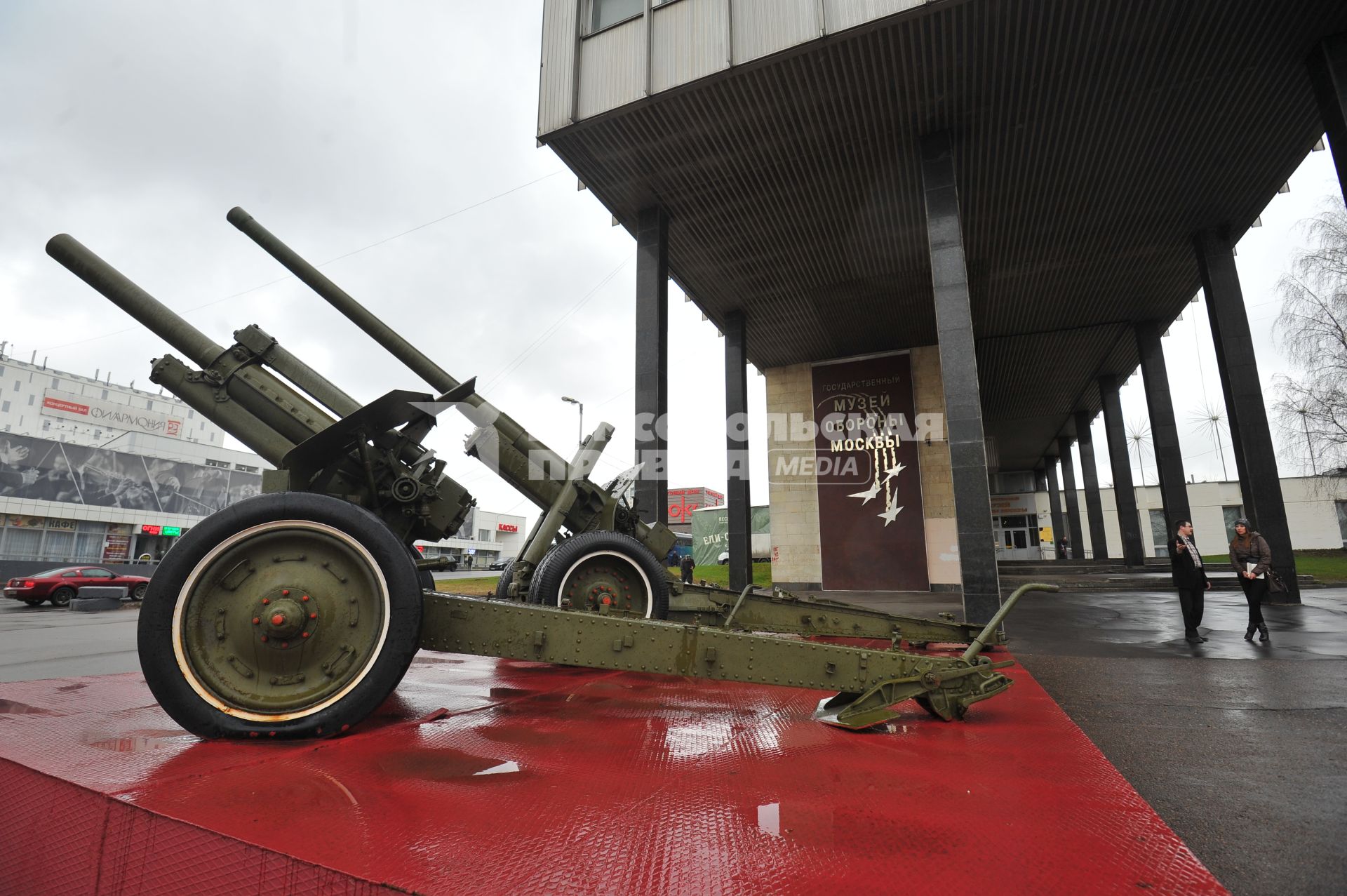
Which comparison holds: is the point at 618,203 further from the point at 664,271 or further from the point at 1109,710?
the point at 1109,710

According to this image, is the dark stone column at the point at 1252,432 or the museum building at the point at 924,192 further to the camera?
the dark stone column at the point at 1252,432

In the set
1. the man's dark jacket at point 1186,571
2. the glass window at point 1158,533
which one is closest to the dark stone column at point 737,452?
the man's dark jacket at point 1186,571

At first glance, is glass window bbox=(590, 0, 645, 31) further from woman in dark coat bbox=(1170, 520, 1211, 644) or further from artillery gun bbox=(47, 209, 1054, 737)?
woman in dark coat bbox=(1170, 520, 1211, 644)

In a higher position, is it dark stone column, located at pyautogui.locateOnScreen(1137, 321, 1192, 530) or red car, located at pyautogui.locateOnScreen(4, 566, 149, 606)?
dark stone column, located at pyautogui.locateOnScreen(1137, 321, 1192, 530)

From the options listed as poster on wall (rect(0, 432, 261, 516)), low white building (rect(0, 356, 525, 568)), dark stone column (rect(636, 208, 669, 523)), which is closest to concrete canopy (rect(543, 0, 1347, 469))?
dark stone column (rect(636, 208, 669, 523))

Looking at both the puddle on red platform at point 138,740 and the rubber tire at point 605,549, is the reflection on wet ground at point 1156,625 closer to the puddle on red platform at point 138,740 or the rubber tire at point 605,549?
the rubber tire at point 605,549

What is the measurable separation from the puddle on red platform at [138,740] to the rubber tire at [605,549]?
2678 mm

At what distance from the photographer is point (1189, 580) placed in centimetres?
701

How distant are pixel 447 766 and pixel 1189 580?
8131mm

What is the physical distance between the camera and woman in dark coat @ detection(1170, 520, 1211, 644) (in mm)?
6887

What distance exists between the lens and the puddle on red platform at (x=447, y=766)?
2.27m

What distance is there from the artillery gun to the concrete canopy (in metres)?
8.01

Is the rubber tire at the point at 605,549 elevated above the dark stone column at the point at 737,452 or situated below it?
below

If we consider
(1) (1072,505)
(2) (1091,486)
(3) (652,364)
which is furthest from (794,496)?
(1) (1072,505)
